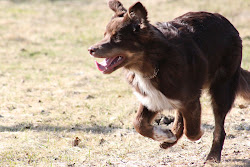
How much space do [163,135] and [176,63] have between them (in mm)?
1043

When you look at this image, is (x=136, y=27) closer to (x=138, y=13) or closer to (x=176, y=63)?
(x=138, y=13)

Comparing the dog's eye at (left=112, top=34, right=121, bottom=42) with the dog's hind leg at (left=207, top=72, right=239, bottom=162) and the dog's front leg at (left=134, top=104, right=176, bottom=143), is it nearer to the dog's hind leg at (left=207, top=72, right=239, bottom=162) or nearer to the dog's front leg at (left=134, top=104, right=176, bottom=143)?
the dog's front leg at (left=134, top=104, right=176, bottom=143)

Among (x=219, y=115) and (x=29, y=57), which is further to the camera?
(x=29, y=57)

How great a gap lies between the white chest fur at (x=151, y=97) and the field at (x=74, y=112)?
0.82 m

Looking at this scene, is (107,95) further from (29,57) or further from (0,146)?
(29,57)

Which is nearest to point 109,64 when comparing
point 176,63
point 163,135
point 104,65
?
point 104,65

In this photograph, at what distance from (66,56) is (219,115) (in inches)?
275

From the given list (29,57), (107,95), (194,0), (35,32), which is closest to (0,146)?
(107,95)

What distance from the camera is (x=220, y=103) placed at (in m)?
5.55

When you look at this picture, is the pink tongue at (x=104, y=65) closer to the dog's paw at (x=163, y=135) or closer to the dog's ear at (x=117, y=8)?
the dog's ear at (x=117, y=8)

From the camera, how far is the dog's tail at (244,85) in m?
5.97

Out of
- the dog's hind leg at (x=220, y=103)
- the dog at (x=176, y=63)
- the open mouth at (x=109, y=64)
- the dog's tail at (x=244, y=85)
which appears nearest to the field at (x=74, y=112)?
the dog's hind leg at (x=220, y=103)

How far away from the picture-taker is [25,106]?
7.88 meters

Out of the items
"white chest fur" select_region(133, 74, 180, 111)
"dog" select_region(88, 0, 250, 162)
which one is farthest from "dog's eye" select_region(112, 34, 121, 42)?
"white chest fur" select_region(133, 74, 180, 111)
